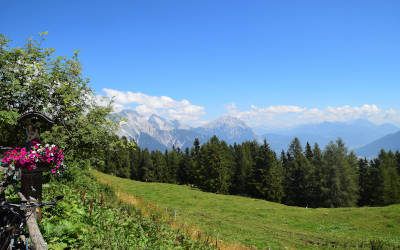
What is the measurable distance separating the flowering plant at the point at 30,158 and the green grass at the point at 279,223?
1899 centimetres

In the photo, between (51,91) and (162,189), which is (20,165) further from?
(162,189)

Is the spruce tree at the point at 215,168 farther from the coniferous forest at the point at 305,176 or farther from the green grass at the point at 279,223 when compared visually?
the green grass at the point at 279,223

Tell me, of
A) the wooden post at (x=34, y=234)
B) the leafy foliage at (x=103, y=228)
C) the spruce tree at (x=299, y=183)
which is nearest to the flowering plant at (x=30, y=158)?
the wooden post at (x=34, y=234)

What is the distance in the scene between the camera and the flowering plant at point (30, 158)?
953 centimetres

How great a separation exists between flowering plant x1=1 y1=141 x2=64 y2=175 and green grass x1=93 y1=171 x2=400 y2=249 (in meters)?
19.0

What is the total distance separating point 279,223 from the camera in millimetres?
45750

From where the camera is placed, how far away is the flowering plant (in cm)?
953

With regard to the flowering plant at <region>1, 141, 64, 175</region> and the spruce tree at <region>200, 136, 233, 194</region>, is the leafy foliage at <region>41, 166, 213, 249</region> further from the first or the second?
the spruce tree at <region>200, 136, 233, 194</region>

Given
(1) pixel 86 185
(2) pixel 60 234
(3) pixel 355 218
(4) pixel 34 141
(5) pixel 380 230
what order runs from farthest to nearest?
(3) pixel 355 218 → (5) pixel 380 230 → (1) pixel 86 185 → (2) pixel 60 234 → (4) pixel 34 141

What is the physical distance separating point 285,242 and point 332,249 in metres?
3.97

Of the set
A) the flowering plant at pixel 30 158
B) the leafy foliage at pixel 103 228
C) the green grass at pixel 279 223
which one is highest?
the flowering plant at pixel 30 158

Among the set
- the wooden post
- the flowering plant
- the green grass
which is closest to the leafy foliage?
the flowering plant

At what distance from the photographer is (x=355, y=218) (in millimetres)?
50125

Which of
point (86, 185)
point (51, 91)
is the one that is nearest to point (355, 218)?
point (86, 185)
